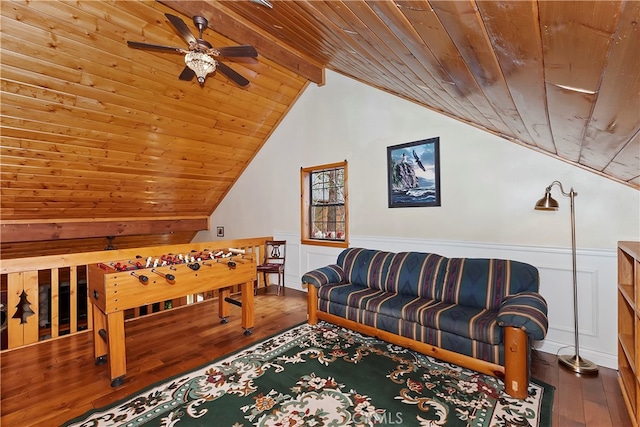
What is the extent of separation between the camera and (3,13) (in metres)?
2.44

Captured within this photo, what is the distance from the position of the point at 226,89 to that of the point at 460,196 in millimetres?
3492

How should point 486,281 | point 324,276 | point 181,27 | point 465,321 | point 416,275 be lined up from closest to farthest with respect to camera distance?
point 181,27
point 465,321
point 486,281
point 416,275
point 324,276

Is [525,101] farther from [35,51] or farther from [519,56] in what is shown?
[35,51]

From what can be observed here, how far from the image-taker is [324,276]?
355 centimetres

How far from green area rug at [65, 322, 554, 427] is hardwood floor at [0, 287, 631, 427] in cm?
18

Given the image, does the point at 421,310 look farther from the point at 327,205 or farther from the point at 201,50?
the point at 201,50

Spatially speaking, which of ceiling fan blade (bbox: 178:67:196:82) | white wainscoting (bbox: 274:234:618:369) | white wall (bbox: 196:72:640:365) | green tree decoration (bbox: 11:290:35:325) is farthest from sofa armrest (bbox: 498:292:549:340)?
green tree decoration (bbox: 11:290:35:325)

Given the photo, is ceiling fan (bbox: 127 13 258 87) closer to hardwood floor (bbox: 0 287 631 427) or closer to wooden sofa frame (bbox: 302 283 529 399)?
hardwood floor (bbox: 0 287 631 427)

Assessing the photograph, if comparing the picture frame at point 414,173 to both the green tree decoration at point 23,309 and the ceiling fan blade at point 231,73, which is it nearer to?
the ceiling fan blade at point 231,73

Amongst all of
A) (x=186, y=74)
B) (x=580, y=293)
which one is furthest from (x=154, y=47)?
(x=580, y=293)

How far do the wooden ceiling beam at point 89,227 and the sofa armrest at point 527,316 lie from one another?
6178 millimetres

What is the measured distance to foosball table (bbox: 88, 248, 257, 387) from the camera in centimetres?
239

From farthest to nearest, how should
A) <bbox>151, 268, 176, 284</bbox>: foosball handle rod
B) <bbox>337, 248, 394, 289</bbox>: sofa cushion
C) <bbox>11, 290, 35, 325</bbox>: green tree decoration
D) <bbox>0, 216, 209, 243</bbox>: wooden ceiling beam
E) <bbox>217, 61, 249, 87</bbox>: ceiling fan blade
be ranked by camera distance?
<bbox>0, 216, 209, 243</bbox>: wooden ceiling beam
<bbox>337, 248, 394, 289</bbox>: sofa cushion
<bbox>11, 290, 35, 325</bbox>: green tree decoration
<bbox>217, 61, 249, 87</bbox>: ceiling fan blade
<bbox>151, 268, 176, 284</bbox>: foosball handle rod

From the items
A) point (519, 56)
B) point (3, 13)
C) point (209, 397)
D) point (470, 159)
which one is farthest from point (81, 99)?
point (470, 159)
